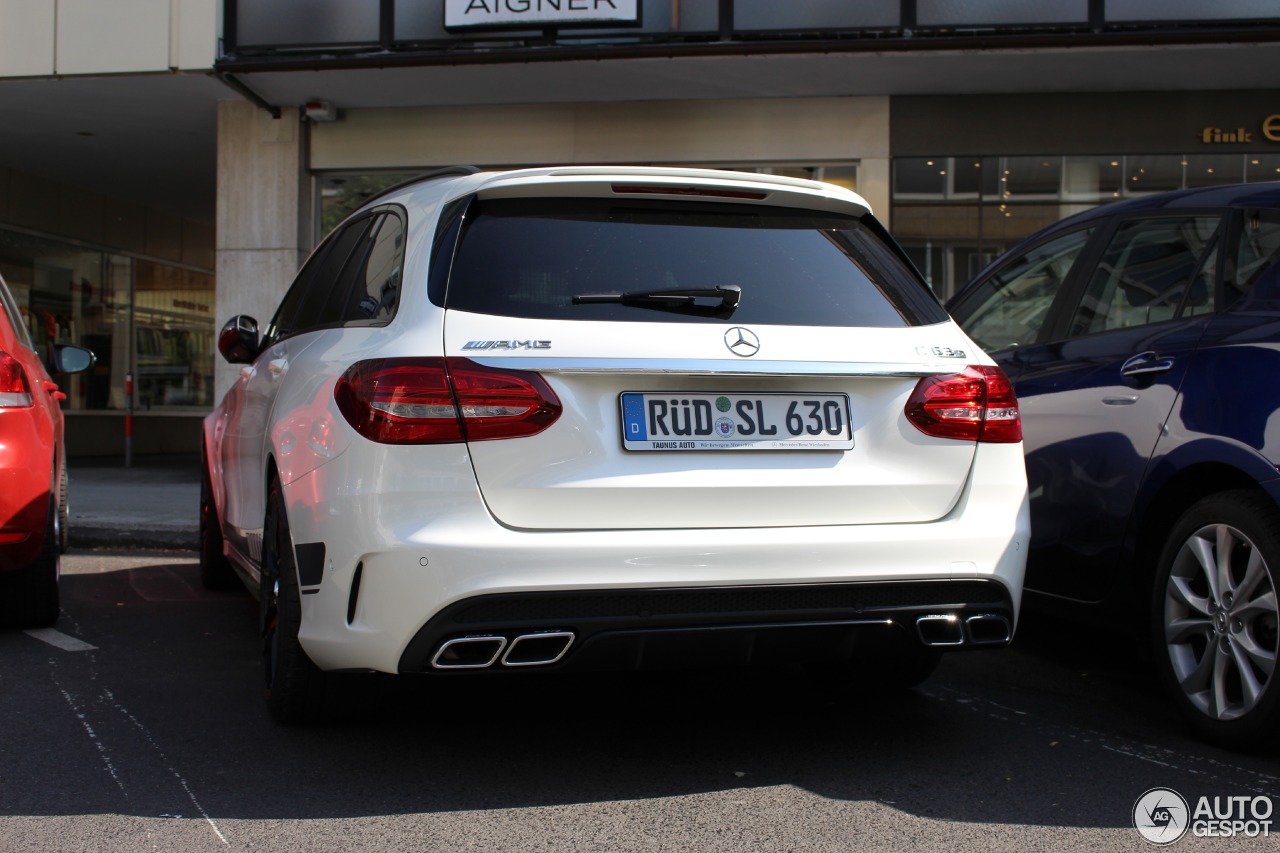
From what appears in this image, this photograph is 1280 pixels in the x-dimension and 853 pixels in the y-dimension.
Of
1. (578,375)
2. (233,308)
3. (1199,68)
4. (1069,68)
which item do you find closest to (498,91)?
(233,308)

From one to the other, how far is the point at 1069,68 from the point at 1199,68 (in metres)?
1.17

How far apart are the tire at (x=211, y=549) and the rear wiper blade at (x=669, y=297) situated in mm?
3731

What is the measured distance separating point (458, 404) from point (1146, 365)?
2296 mm

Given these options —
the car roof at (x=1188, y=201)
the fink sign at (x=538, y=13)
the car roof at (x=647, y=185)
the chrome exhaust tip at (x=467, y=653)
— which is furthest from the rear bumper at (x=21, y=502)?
the fink sign at (x=538, y=13)

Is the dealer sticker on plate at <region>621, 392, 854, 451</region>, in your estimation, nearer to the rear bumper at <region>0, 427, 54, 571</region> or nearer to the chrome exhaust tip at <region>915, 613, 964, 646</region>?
the chrome exhaust tip at <region>915, 613, 964, 646</region>

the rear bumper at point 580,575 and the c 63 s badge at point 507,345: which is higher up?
the c 63 s badge at point 507,345

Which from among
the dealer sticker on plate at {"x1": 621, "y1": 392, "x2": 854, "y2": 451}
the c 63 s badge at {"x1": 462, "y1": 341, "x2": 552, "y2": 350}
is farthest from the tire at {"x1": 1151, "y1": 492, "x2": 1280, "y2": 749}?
the c 63 s badge at {"x1": 462, "y1": 341, "x2": 552, "y2": 350}

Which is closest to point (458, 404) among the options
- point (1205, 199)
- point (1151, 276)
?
point (1151, 276)

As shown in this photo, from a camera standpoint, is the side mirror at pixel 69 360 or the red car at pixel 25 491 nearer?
the red car at pixel 25 491

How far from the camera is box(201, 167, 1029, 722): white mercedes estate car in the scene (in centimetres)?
339

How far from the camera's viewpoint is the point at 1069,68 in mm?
12445

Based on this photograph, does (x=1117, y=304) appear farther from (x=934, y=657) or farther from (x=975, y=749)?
(x=975, y=749)

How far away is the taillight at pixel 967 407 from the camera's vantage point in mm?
3699

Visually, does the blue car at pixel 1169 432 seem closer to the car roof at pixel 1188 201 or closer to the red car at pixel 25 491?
the car roof at pixel 1188 201
